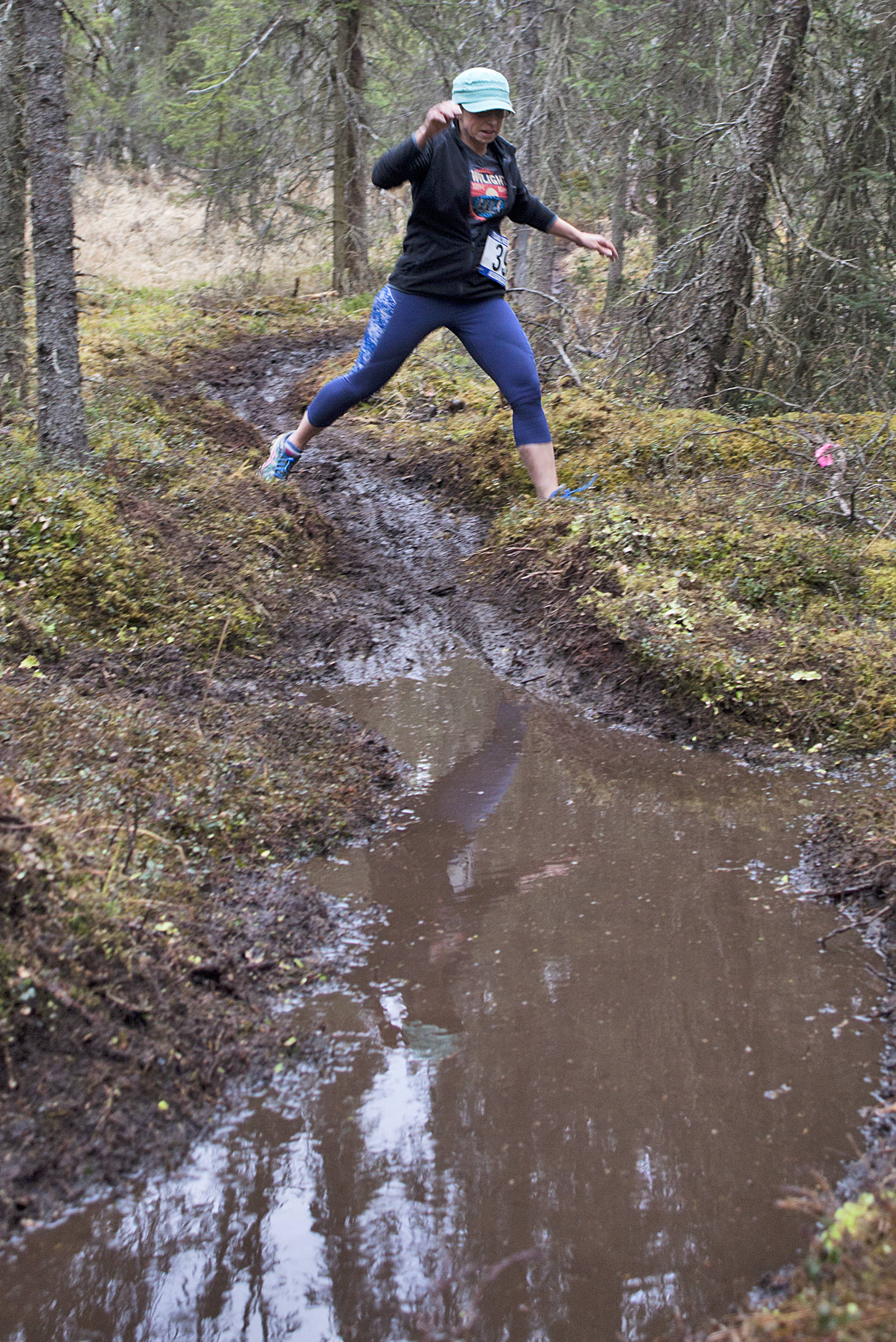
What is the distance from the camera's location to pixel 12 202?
298 inches

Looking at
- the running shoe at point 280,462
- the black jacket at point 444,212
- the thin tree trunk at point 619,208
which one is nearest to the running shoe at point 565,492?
the black jacket at point 444,212

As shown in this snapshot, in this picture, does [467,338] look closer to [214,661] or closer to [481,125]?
[481,125]

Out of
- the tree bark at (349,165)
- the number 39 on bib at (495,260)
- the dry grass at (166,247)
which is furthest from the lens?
the dry grass at (166,247)

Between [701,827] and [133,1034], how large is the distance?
7.16 feet

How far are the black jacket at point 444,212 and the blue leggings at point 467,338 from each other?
7cm

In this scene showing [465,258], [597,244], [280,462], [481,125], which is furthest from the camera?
[280,462]

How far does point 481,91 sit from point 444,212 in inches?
22.0

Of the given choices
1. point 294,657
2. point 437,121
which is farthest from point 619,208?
point 294,657

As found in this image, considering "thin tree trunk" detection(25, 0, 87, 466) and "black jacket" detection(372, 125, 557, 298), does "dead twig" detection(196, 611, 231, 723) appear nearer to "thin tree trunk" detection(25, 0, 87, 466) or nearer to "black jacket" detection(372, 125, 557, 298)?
"thin tree trunk" detection(25, 0, 87, 466)

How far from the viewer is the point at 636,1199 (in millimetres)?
2205

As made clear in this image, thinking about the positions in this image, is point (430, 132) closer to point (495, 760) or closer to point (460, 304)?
point (460, 304)

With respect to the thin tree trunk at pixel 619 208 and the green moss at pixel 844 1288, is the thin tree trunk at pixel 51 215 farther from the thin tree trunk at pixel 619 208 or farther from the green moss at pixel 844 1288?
the thin tree trunk at pixel 619 208

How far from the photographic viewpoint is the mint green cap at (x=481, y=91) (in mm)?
4676

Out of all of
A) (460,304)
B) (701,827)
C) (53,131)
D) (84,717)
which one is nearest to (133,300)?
(53,131)
